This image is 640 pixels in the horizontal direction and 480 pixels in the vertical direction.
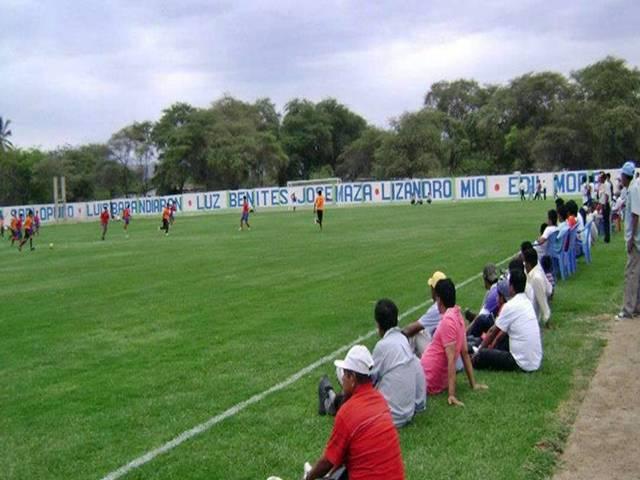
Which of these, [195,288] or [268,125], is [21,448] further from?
[268,125]

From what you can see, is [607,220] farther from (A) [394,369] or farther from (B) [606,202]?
(A) [394,369]

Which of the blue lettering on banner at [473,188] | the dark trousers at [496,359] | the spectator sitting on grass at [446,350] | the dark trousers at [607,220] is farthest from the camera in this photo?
the blue lettering on banner at [473,188]

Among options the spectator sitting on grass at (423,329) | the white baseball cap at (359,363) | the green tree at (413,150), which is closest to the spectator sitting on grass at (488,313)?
the spectator sitting on grass at (423,329)

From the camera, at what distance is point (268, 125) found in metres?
97.7

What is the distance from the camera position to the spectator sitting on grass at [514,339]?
27.0 feet

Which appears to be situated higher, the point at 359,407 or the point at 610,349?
the point at 359,407

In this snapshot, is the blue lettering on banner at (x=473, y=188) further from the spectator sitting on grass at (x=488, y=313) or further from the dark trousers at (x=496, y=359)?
the dark trousers at (x=496, y=359)

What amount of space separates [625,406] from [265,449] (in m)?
3.48

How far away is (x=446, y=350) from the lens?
293 inches

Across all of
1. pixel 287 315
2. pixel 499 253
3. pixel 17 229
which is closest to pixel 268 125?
pixel 17 229

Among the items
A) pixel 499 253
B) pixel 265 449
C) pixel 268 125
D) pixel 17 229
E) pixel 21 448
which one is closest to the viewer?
pixel 265 449

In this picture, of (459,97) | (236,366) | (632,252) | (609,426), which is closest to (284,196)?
(459,97)

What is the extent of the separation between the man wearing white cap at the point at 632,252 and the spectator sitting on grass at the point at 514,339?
9.71 feet

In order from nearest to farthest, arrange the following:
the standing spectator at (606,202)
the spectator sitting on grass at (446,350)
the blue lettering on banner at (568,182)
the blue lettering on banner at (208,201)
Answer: the spectator sitting on grass at (446,350) < the standing spectator at (606,202) < the blue lettering on banner at (568,182) < the blue lettering on banner at (208,201)
